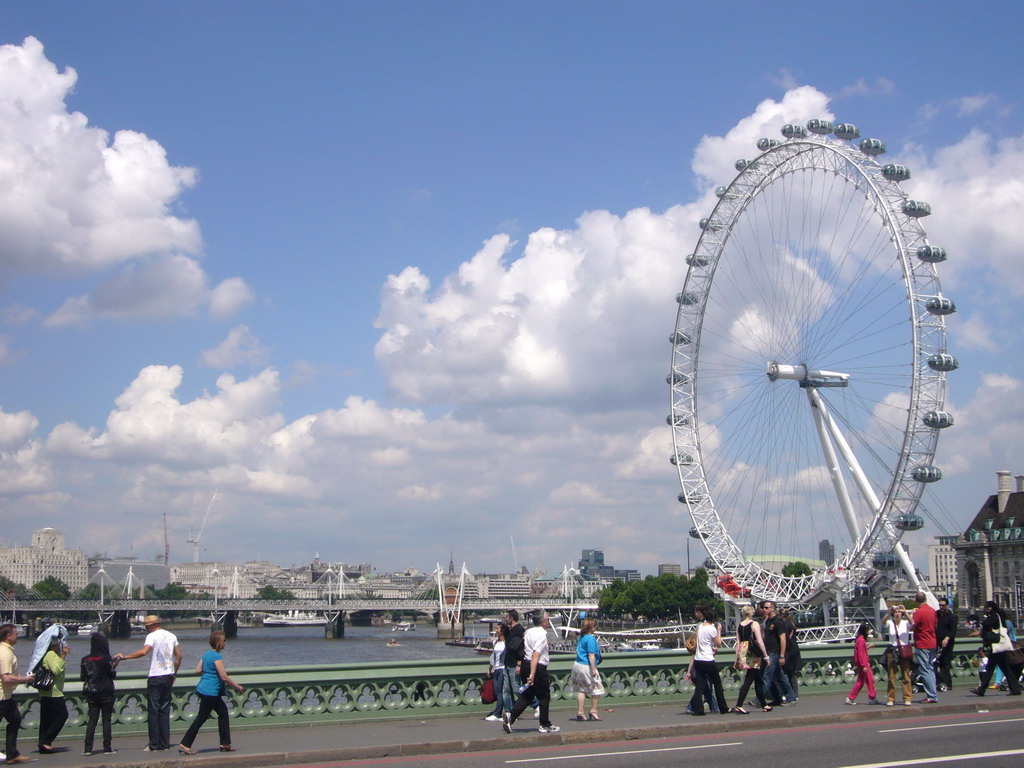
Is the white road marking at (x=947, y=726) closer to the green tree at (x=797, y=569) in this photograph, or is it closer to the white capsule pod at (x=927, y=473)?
the white capsule pod at (x=927, y=473)

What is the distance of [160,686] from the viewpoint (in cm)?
1728

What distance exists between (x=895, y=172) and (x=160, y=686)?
2167 inches

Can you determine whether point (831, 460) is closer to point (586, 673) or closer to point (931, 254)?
point (931, 254)

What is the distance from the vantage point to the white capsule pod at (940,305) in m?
60.1

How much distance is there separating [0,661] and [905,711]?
17.0 meters

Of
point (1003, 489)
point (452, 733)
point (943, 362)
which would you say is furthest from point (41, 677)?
point (1003, 489)

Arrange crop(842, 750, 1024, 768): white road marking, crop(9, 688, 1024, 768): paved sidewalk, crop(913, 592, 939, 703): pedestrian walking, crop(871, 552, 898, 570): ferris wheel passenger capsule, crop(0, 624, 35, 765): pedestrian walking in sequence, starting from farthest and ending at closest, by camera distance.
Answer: crop(871, 552, 898, 570): ferris wheel passenger capsule
crop(913, 592, 939, 703): pedestrian walking
crop(9, 688, 1024, 768): paved sidewalk
crop(0, 624, 35, 765): pedestrian walking
crop(842, 750, 1024, 768): white road marking

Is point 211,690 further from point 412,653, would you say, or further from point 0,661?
point 412,653

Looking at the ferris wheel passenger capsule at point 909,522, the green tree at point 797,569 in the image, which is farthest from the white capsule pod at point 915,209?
the green tree at point 797,569

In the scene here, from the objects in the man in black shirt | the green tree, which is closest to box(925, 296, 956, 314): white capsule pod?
the man in black shirt

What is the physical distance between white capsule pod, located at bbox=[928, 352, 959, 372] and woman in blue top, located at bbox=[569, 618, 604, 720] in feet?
151

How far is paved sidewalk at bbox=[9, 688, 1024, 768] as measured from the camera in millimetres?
16422

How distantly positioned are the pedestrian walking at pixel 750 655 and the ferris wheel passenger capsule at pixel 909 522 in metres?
47.9

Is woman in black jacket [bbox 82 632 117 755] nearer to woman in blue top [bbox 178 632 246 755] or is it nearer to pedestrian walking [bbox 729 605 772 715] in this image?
woman in blue top [bbox 178 632 246 755]
